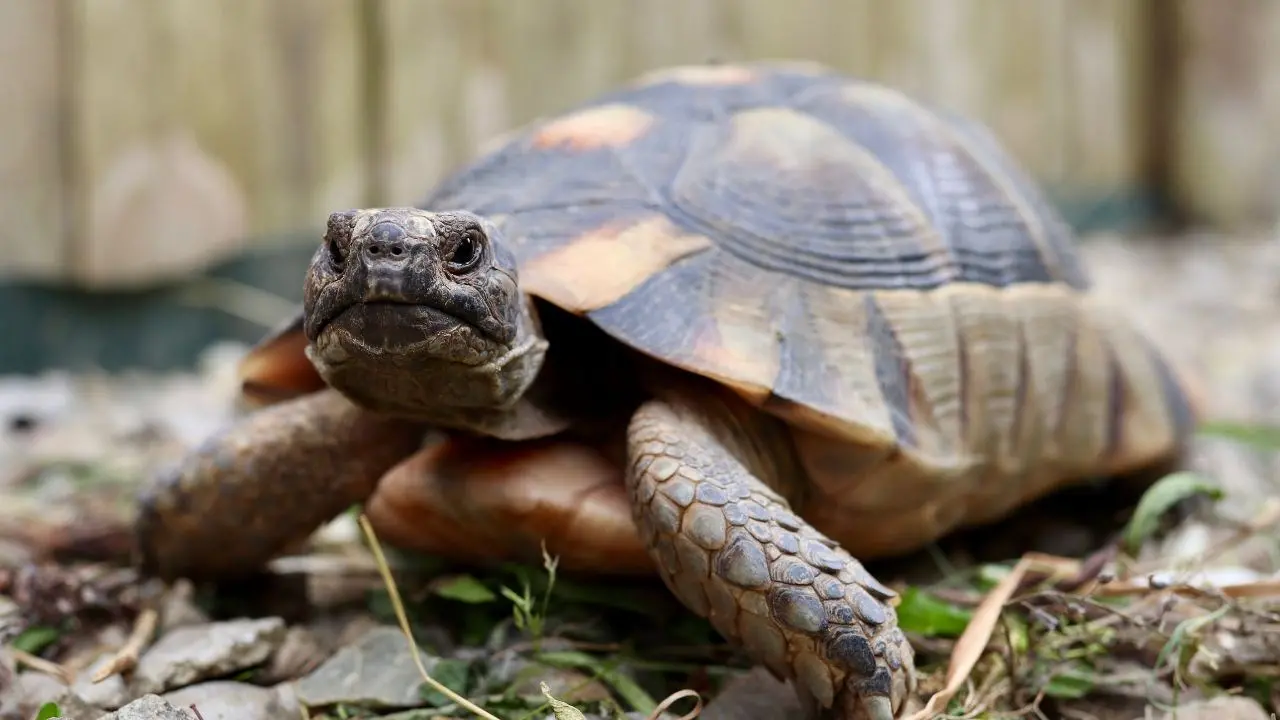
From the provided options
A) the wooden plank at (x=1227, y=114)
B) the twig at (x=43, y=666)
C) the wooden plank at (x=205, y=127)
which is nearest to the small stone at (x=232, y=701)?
the twig at (x=43, y=666)

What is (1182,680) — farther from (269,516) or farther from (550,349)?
(269,516)

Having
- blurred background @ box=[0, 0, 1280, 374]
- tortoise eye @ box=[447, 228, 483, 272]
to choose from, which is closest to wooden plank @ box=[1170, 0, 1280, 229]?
blurred background @ box=[0, 0, 1280, 374]

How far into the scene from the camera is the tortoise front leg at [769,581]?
164cm

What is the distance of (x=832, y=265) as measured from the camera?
2.22 metres

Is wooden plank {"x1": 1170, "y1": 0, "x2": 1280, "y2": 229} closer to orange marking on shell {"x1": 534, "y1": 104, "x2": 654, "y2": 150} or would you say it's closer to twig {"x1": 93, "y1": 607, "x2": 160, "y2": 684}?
orange marking on shell {"x1": 534, "y1": 104, "x2": 654, "y2": 150}

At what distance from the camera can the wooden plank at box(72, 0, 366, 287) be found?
13.3 feet

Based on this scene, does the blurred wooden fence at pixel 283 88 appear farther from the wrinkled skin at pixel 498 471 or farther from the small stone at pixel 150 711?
the small stone at pixel 150 711

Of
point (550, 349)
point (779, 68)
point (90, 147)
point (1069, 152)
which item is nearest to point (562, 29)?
point (90, 147)

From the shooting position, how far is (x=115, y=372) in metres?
4.34

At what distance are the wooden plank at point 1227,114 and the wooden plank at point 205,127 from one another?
502 cm

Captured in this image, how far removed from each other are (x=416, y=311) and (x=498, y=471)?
0.41 metres

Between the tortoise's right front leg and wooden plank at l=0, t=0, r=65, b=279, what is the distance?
223 centimetres

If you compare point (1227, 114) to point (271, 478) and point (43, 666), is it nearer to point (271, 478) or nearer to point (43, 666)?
point (271, 478)

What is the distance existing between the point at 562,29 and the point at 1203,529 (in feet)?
10.4
